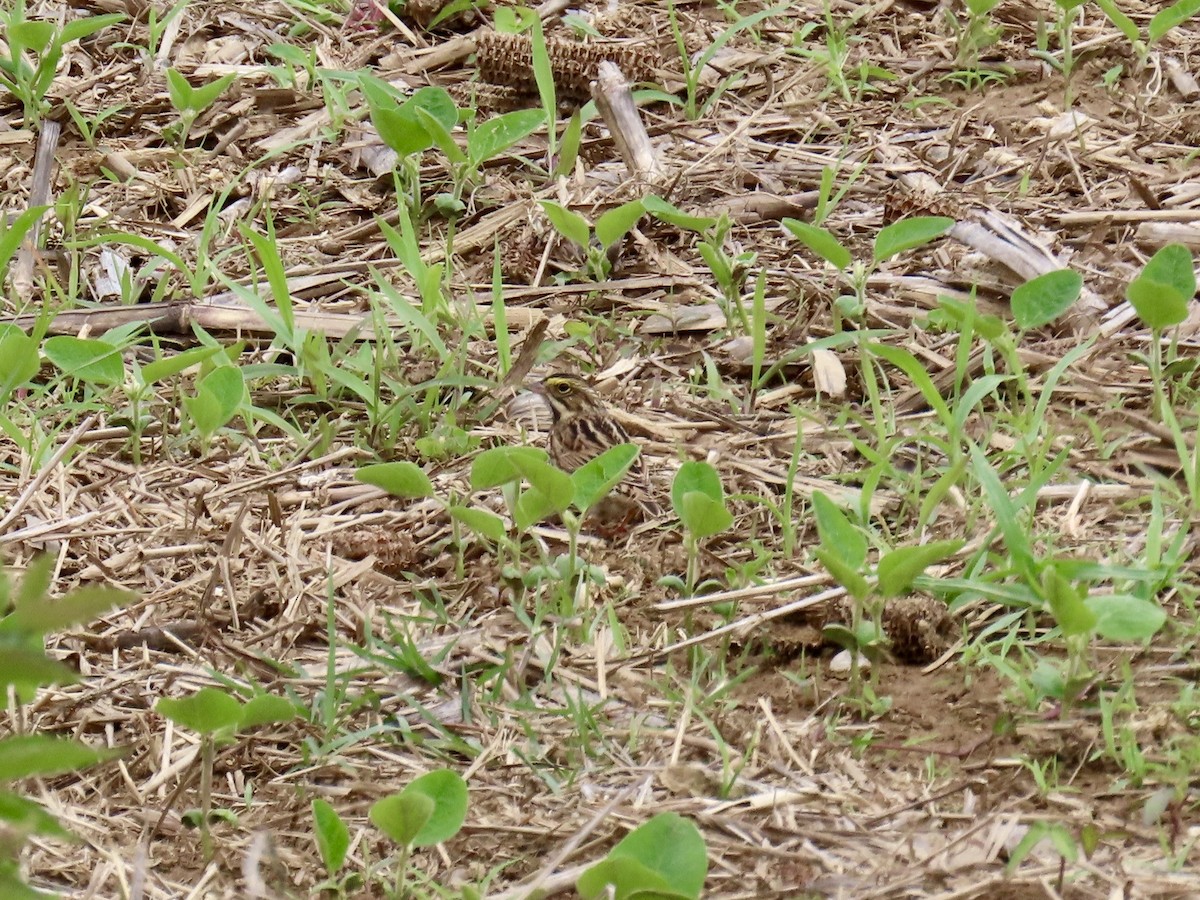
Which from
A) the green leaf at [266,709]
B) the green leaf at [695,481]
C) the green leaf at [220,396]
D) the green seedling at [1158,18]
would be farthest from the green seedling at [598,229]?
the green leaf at [266,709]

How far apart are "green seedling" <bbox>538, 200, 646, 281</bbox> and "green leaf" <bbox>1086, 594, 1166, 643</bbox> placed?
2.19m

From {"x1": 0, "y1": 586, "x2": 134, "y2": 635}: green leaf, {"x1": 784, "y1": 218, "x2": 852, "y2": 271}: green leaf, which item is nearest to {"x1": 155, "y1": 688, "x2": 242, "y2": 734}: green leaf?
{"x1": 0, "y1": 586, "x2": 134, "y2": 635}: green leaf

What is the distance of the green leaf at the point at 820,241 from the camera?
4.21m

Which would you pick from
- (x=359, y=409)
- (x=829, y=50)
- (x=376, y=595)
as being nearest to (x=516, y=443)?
(x=359, y=409)

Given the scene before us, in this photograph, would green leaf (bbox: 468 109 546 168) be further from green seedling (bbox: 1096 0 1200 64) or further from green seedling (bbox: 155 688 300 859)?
green seedling (bbox: 155 688 300 859)

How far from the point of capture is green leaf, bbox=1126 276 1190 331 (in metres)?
3.77

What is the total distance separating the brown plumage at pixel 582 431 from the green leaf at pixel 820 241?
75cm

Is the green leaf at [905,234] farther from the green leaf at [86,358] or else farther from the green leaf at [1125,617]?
the green leaf at [86,358]

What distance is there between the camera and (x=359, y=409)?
4.51 meters

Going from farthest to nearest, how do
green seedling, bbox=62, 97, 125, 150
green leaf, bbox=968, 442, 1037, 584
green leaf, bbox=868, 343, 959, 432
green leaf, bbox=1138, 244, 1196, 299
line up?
green seedling, bbox=62, 97, 125, 150 → green leaf, bbox=1138, 244, 1196, 299 → green leaf, bbox=868, 343, 959, 432 → green leaf, bbox=968, 442, 1037, 584

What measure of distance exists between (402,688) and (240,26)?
4.16 metres

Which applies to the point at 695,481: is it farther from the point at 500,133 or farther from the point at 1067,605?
the point at 500,133

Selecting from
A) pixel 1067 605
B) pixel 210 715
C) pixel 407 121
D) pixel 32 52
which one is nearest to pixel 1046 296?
pixel 1067 605

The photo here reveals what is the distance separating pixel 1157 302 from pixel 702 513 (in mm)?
1389
